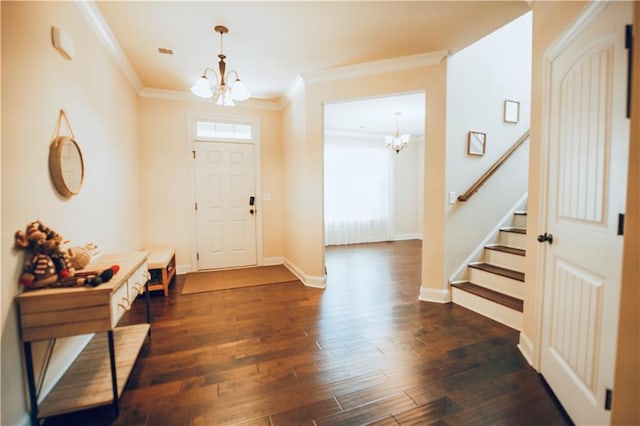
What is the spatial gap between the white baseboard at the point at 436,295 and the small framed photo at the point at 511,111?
212cm

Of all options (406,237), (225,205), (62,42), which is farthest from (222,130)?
(406,237)

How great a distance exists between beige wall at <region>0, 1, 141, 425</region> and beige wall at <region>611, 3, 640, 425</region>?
105 inches

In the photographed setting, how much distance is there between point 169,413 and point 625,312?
225 centimetres

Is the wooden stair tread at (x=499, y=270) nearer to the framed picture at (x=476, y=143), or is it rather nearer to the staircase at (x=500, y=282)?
the staircase at (x=500, y=282)

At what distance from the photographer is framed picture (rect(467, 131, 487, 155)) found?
312 cm

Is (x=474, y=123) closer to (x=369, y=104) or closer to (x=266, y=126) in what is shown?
(x=369, y=104)

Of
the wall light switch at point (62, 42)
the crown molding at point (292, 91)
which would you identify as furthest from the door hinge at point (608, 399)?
the crown molding at point (292, 91)

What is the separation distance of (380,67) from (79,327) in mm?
3368

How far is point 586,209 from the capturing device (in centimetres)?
144

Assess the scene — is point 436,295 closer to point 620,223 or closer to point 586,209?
point 586,209

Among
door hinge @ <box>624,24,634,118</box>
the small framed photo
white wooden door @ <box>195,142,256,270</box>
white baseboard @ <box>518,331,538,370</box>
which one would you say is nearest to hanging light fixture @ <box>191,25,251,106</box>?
white wooden door @ <box>195,142,256,270</box>

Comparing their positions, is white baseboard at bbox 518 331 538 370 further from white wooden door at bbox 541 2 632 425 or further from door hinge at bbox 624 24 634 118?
door hinge at bbox 624 24 634 118

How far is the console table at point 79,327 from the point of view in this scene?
1.39m

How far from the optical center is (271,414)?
1574 mm
